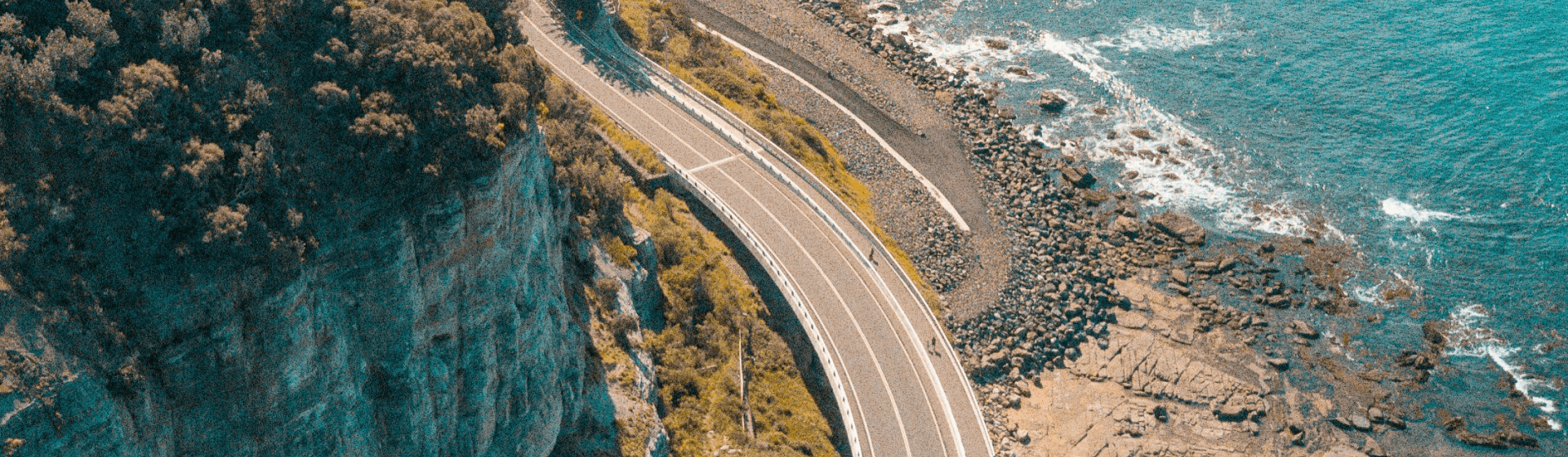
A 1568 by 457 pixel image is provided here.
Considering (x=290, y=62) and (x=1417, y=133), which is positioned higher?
(x=1417, y=133)

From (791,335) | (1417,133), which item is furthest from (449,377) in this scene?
(1417,133)

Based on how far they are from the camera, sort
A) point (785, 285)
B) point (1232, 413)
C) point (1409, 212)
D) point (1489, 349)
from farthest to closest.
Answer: point (1409, 212), point (1489, 349), point (1232, 413), point (785, 285)

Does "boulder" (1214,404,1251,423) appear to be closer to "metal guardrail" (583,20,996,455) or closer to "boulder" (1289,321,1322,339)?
"boulder" (1289,321,1322,339)

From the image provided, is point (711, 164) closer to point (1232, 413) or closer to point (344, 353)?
point (1232, 413)

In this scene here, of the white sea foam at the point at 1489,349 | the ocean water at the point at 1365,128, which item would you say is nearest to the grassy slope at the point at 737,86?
the ocean water at the point at 1365,128

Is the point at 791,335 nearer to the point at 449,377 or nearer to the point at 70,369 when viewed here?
the point at 449,377

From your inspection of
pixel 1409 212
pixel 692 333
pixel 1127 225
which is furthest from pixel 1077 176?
pixel 692 333

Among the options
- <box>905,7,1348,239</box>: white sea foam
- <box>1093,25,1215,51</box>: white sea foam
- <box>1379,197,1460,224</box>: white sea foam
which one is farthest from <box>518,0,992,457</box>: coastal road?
<box>1093,25,1215,51</box>: white sea foam

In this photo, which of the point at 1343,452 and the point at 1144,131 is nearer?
the point at 1343,452
